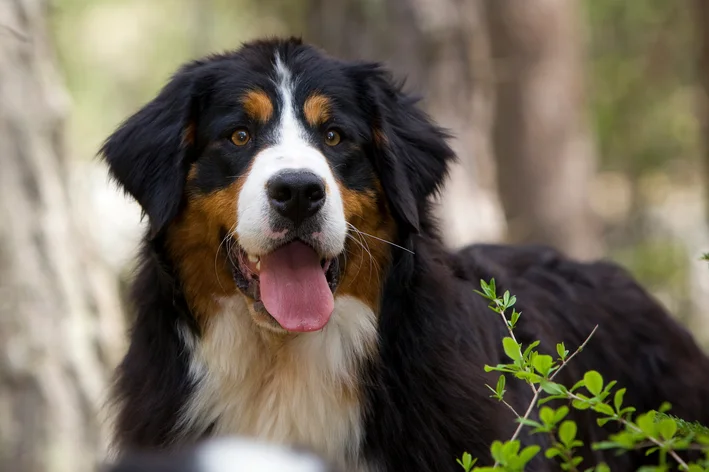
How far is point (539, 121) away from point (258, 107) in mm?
7770

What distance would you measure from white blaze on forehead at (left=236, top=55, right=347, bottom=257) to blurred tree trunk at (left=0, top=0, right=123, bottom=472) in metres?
2.63

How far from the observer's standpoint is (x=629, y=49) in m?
14.8

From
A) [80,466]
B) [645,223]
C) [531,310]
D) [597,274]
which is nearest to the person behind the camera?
[531,310]

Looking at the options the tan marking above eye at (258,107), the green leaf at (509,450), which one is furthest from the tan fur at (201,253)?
the green leaf at (509,450)

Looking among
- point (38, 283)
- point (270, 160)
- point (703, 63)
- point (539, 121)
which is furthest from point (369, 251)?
point (539, 121)

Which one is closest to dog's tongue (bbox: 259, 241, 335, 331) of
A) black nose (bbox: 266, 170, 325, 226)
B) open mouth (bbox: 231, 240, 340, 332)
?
open mouth (bbox: 231, 240, 340, 332)

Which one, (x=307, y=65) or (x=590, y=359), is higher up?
(x=307, y=65)

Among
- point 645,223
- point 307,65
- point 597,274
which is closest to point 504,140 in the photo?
point 645,223

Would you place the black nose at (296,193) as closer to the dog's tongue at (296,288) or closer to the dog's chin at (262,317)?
the dog's tongue at (296,288)

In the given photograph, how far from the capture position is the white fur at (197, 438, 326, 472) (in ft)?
6.72

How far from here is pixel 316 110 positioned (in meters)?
3.98

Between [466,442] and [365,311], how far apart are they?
0.63 m

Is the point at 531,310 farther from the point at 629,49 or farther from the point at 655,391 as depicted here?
the point at 629,49

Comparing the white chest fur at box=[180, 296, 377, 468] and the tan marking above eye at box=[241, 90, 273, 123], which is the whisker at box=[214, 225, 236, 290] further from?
the tan marking above eye at box=[241, 90, 273, 123]
